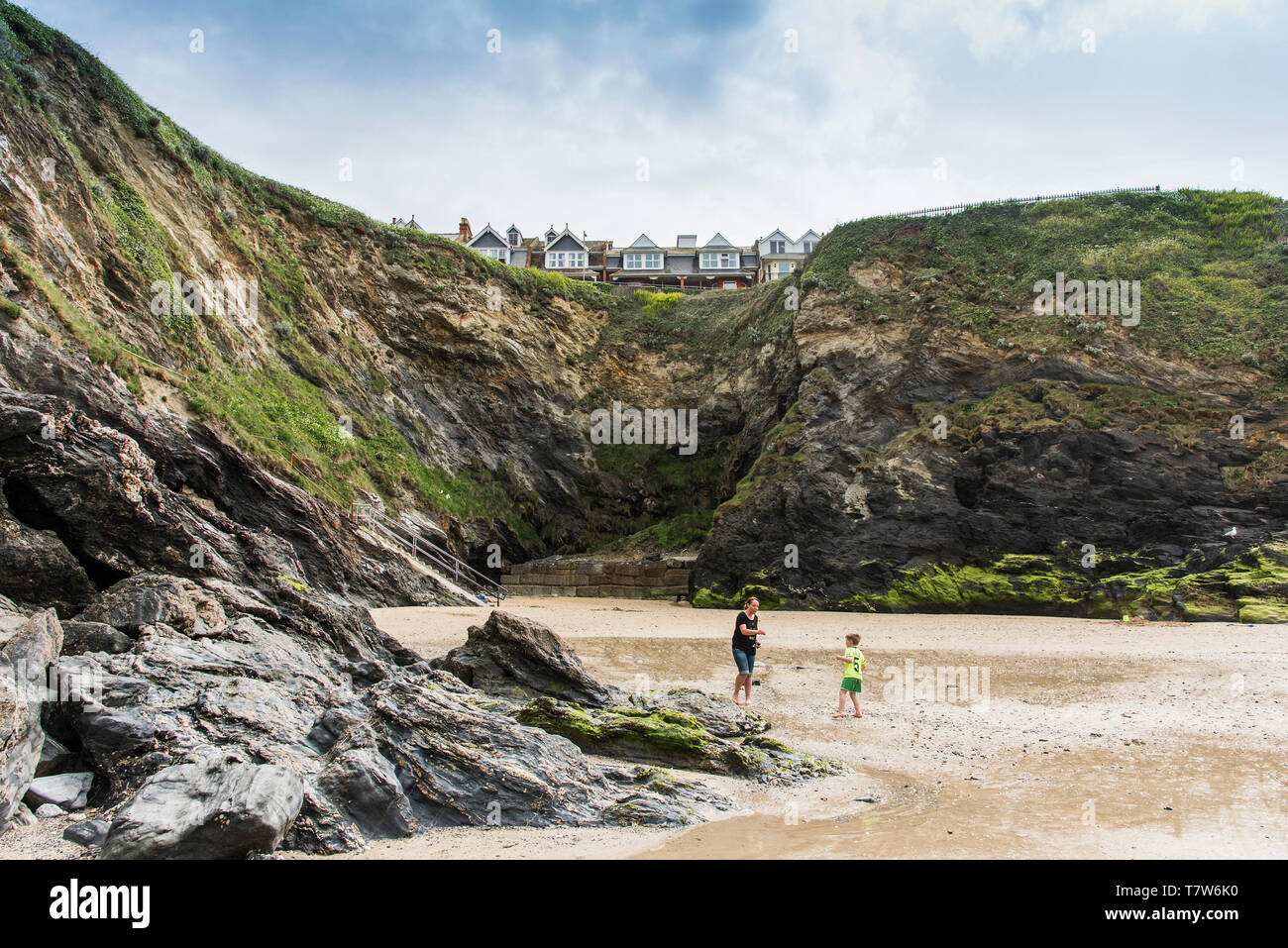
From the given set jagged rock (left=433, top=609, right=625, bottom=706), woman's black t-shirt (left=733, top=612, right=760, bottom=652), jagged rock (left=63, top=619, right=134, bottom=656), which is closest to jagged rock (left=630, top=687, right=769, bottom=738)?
jagged rock (left=433, top=609, right=625, bottom=706)

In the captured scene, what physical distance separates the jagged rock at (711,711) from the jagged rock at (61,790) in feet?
17.6

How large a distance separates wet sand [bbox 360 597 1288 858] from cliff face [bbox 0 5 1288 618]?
4545 millimetres

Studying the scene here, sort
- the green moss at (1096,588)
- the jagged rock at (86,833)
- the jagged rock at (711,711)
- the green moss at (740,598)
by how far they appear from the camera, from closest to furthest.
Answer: the jagged rock at (86,833)
the jagged rock at (711,711)
the green moss at (1096,588)
the green moss at (740,598)

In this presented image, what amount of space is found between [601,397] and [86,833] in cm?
3058

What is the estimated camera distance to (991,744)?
8414 mm

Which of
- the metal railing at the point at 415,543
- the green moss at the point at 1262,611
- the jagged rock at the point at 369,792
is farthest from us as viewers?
the metal railing at the point at 415,543

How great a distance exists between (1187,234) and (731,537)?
20.1 metres

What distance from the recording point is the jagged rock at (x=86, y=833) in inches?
209

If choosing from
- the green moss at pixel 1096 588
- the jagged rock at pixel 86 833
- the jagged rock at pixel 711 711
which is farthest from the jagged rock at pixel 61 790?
the green moss at pixel 1096 588

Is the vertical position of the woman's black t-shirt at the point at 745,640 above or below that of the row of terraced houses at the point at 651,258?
below

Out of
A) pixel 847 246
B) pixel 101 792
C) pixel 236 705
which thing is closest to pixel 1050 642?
pixel 236 705

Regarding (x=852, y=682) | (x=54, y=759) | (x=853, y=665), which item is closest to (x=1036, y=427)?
(x=853, y=665)

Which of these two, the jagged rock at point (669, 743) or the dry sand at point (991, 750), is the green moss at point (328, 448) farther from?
the jagged rock at point (669, 743)

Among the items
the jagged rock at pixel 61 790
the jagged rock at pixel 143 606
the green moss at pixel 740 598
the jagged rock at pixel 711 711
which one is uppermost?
the jagged rock at pixel 143 606
